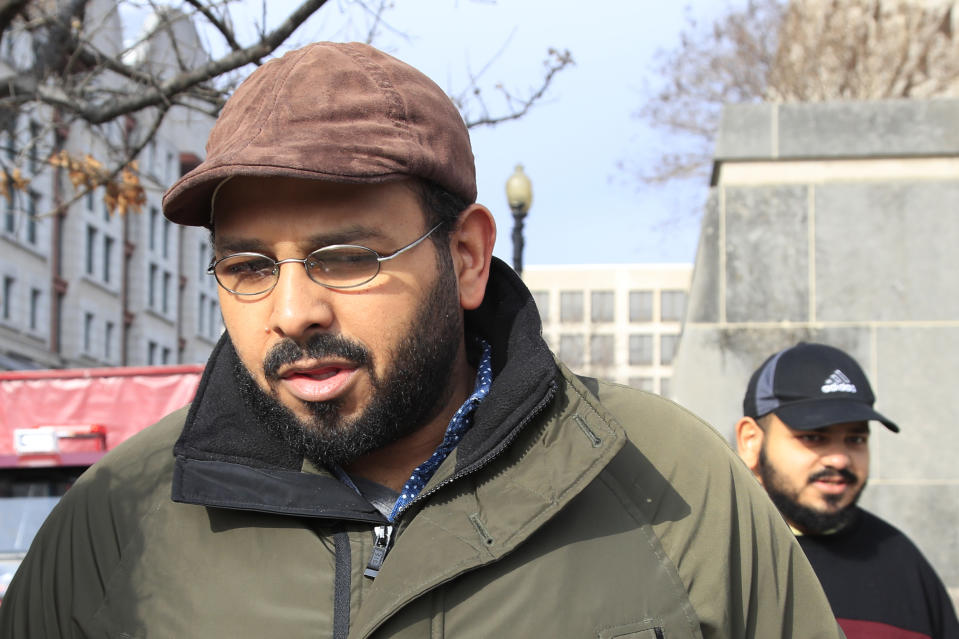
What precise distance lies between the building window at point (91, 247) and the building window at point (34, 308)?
495 centimetres

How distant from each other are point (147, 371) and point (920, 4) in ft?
30.0

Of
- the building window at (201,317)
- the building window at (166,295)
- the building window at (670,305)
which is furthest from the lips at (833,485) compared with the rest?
the building window at (670,305)

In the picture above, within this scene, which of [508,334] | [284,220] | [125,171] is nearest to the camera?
[284,220]

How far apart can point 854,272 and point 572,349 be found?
129 ft

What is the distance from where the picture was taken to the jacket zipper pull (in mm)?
2043

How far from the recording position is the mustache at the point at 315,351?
2113 millimetres

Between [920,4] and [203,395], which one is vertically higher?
[920,4]

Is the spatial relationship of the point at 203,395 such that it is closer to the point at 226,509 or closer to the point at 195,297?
the point at 226,509

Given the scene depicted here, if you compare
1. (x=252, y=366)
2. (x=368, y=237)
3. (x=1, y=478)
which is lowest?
(x=1, y=478)

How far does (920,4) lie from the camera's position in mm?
12727

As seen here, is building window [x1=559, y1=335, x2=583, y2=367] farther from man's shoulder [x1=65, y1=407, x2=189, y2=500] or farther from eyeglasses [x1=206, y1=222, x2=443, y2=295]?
eyeglasses [x1=206, y1=222, x2=443, y2=295]

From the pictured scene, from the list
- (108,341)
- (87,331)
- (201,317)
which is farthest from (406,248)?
(201,317)

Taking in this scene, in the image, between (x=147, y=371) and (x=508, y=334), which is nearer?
(x=508, y=334)

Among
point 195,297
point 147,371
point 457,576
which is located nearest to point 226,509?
point 457,576
